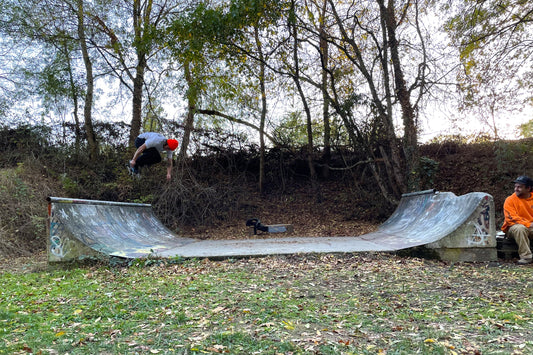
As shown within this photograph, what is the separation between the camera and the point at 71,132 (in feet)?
36.4

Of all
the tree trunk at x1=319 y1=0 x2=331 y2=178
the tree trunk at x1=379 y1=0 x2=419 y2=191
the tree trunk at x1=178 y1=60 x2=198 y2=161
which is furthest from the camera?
the tree trunk at x1=178 y1=60 x2=198 y2=161

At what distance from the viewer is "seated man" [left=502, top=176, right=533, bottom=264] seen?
488 cm

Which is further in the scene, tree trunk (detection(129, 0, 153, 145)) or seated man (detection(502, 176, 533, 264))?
tree trunk (detection(129, 0, 153, 145))

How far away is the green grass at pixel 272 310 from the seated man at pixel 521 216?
1.60 ft

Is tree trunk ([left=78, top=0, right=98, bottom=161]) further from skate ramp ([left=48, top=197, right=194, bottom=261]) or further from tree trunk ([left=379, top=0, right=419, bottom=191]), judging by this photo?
tree trunk ([left=379, top=0, right=419, bottom=191])

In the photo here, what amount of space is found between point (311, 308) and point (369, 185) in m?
8.76

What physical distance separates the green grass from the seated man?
488mm

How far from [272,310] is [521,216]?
14.4 feet

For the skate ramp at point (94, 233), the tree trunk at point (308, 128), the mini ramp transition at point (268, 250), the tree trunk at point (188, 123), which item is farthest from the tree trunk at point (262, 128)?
the mini ramp transition at point (268, 250)

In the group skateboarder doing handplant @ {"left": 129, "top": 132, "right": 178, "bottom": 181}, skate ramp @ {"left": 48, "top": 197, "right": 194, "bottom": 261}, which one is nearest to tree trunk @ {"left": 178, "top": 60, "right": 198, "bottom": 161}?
skate ramp @ {"left": 48, "top": 197, "right": 194, "bottom": 261}

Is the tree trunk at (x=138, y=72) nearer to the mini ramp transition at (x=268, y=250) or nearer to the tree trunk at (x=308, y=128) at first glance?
the tree trunk at (x=308, y=128)

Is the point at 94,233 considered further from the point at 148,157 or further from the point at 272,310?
the point at 272,310

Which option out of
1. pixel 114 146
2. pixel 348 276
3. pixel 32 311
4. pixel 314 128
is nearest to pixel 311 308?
pixel 348 276

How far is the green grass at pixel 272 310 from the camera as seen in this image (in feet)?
6.84
